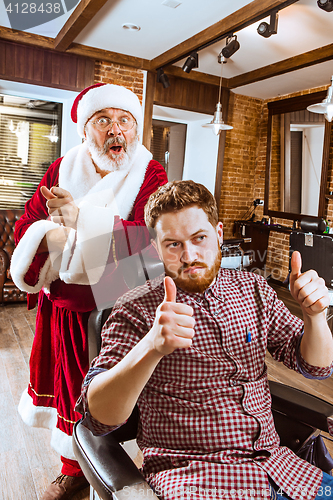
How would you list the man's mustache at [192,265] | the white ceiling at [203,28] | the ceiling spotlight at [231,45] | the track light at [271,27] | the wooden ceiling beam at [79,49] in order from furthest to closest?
the wooden ceiling beam at [79,49] < the ceiling spotlight at [231,45] < the white ceiling at [203,28] < the track light at [271,27] < the man's mustache at [192,265]

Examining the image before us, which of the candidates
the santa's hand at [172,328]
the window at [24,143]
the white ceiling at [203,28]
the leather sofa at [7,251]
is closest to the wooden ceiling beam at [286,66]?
the white ceiling at [203,28]

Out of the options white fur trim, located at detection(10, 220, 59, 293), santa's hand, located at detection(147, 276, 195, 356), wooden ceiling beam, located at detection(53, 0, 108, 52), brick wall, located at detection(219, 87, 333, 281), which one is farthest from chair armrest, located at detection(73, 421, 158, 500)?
brick wall, located at detection(219, 87, 333, 281)

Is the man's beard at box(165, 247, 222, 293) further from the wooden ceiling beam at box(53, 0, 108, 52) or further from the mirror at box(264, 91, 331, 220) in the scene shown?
the mirror at box(264, 91, 331, 220)

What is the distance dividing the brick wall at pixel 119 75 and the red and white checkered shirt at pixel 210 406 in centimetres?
429

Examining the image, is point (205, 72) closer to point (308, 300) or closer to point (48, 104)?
point (48, 104)

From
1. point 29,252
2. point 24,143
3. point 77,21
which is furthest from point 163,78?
point 29,252

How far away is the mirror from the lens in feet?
17.3

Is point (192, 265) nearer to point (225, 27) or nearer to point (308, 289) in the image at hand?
point (308, 289)

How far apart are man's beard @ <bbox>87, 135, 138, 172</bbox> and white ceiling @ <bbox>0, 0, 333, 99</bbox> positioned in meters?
2.50

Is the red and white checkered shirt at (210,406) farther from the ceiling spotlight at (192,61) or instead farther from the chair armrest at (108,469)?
the ceiling spotlight at (192,61)

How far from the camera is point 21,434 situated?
2.17m

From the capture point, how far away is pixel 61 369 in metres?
1.55

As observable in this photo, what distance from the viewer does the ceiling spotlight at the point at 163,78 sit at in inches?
189

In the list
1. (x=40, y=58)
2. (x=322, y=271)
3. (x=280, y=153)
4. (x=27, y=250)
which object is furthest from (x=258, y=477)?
(x=280, y=153)
